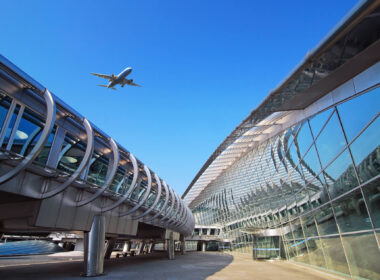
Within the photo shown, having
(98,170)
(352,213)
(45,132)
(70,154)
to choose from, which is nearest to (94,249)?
(98,170)

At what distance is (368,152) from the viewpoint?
8.52 meters

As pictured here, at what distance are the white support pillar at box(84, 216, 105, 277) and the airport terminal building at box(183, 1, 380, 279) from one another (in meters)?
9.80

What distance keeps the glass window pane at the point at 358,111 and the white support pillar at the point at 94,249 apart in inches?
459

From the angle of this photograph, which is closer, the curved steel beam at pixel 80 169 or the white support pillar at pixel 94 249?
the curved steel beam at pixel 80 169

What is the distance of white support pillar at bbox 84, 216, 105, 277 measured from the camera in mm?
10672

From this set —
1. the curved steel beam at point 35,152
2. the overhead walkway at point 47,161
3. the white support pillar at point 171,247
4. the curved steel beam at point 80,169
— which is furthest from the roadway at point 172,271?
the white support pillar at point 171,247

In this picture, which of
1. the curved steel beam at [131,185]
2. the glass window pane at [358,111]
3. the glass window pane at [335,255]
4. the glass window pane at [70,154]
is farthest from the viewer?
the curved steel beam at [131,185]

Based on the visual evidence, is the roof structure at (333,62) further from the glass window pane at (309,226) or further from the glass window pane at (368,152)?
the glass window pane at (309,226)

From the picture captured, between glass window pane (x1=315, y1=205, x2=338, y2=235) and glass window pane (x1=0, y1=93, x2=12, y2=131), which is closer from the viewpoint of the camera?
glass window pane (x1=0, y1=93, x2=12, y2=131)

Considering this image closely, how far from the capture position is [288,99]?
465 inches

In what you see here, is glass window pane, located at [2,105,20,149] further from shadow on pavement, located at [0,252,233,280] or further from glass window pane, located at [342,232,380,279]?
glass window pane, located at [342,232,380,279]

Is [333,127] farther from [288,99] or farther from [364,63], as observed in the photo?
[364,63]

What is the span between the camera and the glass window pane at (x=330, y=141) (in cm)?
1035

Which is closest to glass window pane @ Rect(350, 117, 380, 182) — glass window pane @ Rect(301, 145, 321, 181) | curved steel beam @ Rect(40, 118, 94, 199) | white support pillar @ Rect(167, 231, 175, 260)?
glass window pane @ Rect(301, 145, 321, 181)
